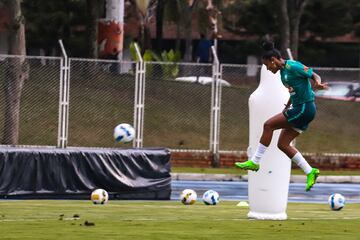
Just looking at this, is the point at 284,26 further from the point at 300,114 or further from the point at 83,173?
the point at 300,114

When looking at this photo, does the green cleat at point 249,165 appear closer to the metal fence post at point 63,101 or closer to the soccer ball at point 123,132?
the soccer ball at point 123,132

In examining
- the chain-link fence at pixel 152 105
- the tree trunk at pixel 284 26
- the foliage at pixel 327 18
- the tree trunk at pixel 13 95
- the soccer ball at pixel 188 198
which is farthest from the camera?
the foliage at pixel 327 18

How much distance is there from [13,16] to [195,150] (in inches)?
231

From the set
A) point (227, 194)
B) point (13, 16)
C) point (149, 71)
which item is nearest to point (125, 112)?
point (149, 71)

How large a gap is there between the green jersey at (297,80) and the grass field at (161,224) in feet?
5.04

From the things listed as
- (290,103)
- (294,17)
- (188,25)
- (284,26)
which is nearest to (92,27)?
(284,26)

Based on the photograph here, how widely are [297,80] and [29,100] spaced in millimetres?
16019

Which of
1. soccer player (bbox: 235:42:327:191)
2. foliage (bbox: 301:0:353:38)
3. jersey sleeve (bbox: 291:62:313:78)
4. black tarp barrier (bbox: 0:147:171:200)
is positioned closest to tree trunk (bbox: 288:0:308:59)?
foliage (bbox: 301:0:353:38)

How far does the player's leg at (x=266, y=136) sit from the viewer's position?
14344mm

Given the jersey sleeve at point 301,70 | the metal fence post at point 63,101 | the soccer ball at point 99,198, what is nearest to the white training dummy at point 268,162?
the jersey sleeve at point 301,70

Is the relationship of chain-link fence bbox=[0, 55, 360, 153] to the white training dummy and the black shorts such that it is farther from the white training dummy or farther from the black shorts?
the black shorts

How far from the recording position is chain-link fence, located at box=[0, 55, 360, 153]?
94.2 ft

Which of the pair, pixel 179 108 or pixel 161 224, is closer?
pixel 161 224

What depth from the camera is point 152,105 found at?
3025 cm
